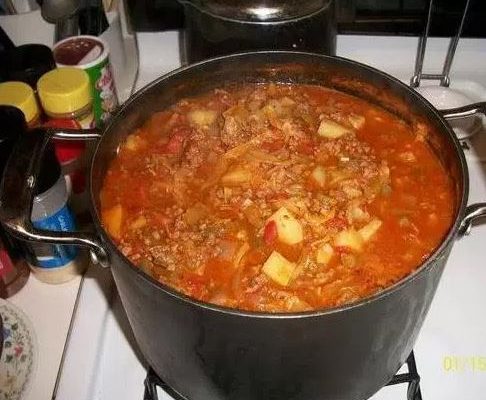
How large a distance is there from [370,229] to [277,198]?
171 mm

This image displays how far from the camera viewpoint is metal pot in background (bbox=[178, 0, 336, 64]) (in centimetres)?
134

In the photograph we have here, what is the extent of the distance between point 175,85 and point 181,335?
1.76 ft

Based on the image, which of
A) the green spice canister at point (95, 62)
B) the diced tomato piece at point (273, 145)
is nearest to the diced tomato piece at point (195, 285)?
the diced tomato piece at point (273, 145)

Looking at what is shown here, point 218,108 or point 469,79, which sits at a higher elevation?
point 218,108

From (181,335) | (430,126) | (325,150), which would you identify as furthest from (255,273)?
(430,126)

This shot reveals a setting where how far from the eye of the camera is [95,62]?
1522mm

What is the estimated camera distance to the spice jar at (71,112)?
1375mm

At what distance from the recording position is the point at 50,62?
1499 mm

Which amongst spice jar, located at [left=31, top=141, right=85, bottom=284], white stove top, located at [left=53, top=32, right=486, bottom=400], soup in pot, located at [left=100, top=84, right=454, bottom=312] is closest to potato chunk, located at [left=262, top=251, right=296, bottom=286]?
soup in pot, located at [left=100, top=84, right=454, bottom=312]

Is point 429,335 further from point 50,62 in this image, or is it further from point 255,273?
point 50,62

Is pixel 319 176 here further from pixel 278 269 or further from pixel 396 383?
pixel 396 383
